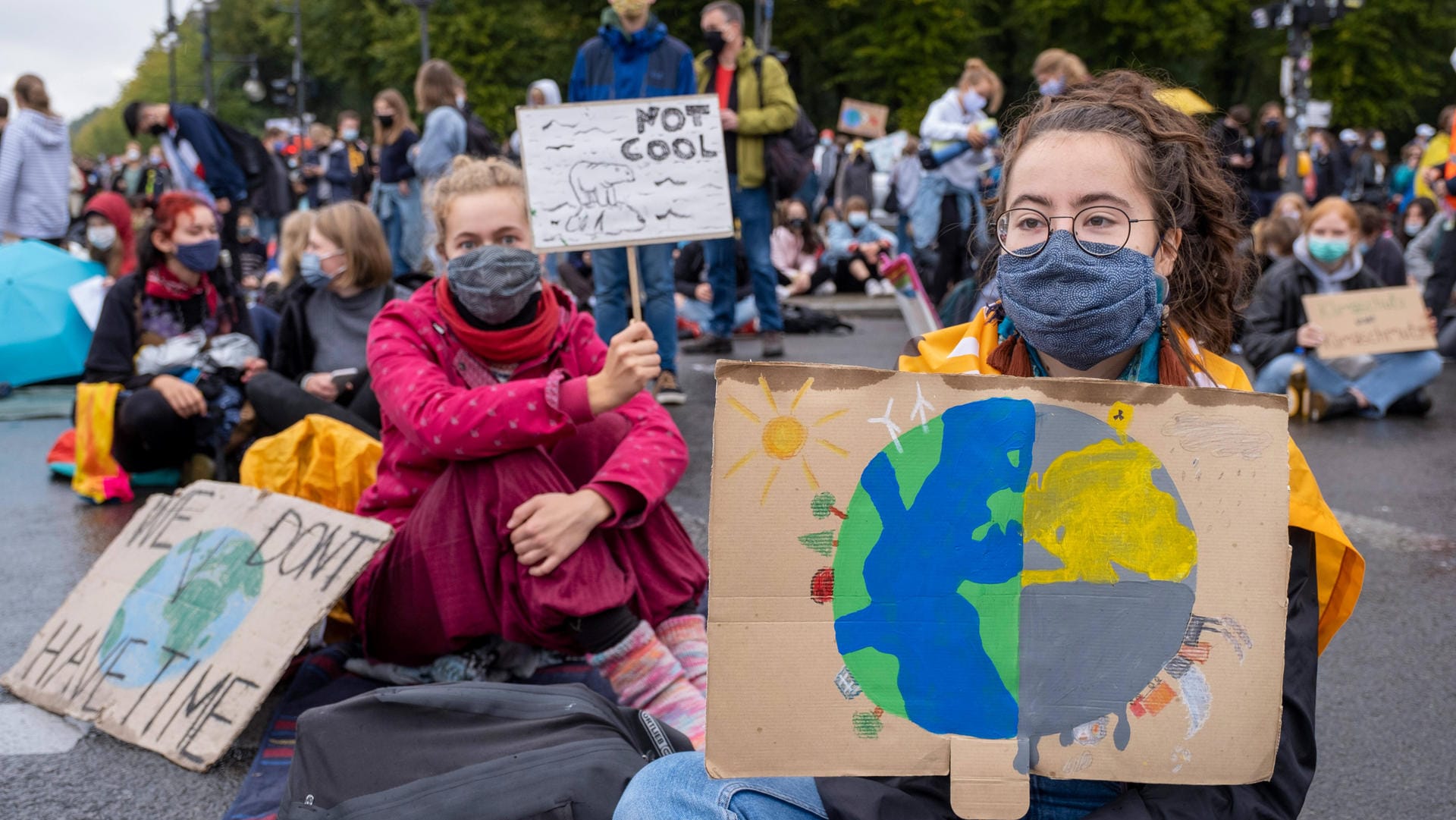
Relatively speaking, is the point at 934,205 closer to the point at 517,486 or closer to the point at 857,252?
the point at 857,252

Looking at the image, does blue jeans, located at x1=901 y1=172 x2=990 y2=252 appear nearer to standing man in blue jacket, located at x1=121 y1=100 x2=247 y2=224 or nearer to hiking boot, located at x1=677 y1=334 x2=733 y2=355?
hiking boot, located at x1=677 y1=334 x2=733 y2=355

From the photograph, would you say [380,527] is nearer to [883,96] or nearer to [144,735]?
[144,735]

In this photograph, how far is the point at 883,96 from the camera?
3384 centimetres

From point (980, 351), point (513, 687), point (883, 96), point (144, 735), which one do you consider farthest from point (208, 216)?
point (883, 96)

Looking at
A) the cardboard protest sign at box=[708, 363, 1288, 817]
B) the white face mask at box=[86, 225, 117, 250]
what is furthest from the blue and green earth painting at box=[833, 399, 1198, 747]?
the white face mask at box=[86, 225, 117, 250]

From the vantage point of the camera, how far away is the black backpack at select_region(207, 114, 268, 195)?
9906 mm

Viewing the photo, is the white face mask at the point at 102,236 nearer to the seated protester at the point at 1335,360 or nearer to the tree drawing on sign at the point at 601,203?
the tree drawing on sign at the point at 601,203

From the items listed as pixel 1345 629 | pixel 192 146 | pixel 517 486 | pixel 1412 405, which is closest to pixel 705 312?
pixel 192 146

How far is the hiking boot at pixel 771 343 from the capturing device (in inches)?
314

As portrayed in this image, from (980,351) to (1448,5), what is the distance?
36735 millimetres

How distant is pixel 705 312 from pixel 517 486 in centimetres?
709

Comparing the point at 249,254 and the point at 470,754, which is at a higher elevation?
the point at 470,754

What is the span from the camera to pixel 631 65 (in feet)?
21.0

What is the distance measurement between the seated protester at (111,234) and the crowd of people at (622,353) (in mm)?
14
